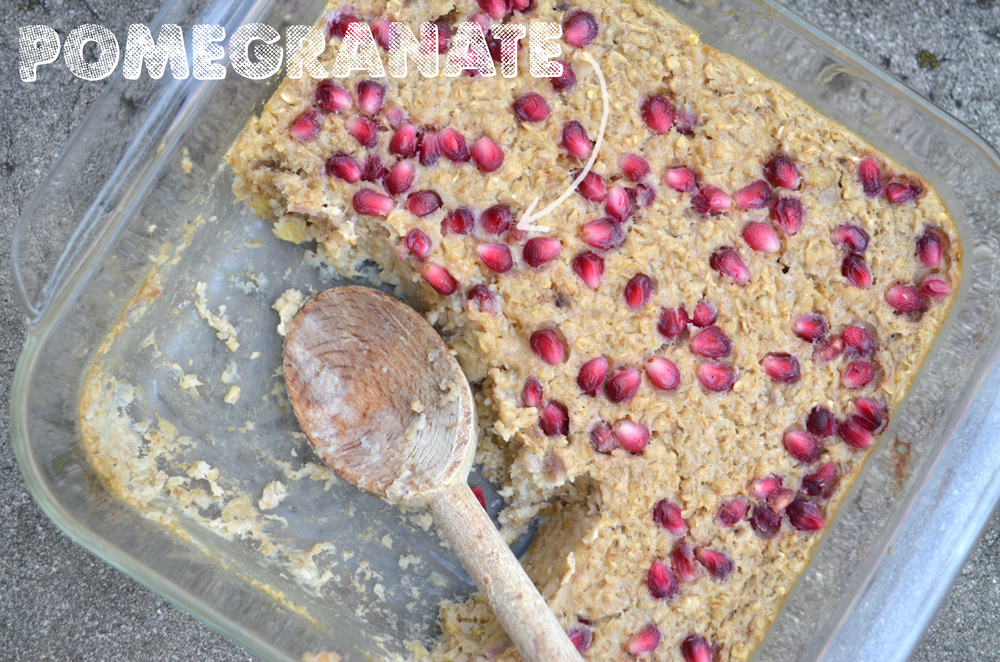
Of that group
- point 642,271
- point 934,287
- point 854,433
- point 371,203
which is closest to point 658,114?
point 642,271

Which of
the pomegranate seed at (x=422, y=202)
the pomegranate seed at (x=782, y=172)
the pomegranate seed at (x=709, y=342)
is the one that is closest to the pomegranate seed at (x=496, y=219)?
the pomegranate seed at (x=422, y=202)

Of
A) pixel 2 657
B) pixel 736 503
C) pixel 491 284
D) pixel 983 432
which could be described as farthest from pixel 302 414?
pixel 983 432

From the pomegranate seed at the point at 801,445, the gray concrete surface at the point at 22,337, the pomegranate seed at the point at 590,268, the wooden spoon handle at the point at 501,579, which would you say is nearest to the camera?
the wooden spoon handle at the point at 501,579

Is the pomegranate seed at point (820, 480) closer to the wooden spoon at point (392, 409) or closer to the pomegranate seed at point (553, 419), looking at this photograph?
the pomegranate seed at point (553, 419)

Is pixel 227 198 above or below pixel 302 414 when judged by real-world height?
above

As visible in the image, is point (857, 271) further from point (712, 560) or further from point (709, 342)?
point (712, 560)

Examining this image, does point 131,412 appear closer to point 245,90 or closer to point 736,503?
point 245,90
